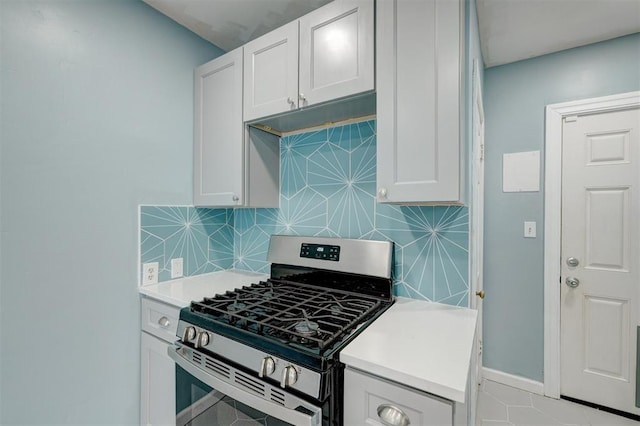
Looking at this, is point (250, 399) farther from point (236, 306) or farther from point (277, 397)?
point (236, 306)

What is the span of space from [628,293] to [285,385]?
89.9 inches

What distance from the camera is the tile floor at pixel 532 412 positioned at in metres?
1.81

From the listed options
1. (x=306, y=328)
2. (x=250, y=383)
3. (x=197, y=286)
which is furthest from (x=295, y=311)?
(x=197, y=286)

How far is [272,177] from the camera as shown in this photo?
1.87 meters

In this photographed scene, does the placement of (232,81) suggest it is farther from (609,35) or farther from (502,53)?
(609,35)

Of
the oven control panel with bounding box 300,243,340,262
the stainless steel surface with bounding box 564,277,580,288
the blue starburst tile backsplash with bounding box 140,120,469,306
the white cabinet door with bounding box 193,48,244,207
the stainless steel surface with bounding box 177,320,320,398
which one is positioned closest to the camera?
the stainless steel surface with bounding box 177,320,320,398

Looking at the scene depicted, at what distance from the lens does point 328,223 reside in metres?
1.72

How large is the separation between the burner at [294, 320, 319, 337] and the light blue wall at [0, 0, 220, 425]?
3.56ft

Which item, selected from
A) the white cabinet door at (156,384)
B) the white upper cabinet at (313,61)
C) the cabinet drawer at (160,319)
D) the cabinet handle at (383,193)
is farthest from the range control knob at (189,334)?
the white upper cabinet at (313,61)

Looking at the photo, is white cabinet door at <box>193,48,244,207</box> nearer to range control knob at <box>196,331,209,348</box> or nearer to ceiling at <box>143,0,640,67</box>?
ceiling at <box>143,0,640,67</box>

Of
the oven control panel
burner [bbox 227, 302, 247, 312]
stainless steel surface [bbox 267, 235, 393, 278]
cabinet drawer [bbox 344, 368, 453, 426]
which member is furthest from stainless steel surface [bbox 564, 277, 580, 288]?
burner [bbox 227, 302, 247, 312]

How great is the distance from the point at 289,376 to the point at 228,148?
1.27 metres

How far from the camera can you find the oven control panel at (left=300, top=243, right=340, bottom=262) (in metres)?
1.54

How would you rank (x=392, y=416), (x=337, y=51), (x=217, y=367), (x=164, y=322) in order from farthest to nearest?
(x=164, y=322) < (x=337, y=51) < (x=217, y=367) < (x=392, y=416)
